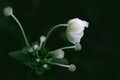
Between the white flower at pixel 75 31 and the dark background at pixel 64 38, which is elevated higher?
the white flower at pixel 75 31

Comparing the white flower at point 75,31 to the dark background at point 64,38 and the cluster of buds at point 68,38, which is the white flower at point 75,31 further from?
the dark background at point 64,38

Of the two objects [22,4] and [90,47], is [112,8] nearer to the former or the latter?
[90,47]

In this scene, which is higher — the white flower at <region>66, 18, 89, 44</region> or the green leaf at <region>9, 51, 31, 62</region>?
the white flower at <region>66, 18, 89, 44</region>

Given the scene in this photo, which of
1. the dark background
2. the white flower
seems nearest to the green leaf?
the white flower

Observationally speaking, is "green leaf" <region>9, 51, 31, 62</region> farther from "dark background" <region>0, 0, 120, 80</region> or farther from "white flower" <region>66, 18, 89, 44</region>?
"dark background" <region>0, 0, 120, 80</region>

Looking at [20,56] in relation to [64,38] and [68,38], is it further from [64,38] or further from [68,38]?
[64,38]

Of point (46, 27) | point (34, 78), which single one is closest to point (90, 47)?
point (46, 27)

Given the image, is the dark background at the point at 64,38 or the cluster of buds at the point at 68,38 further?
the dark background at the point at 64,38

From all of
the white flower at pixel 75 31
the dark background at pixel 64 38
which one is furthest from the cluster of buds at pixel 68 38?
the dark background at pixel 64 38
